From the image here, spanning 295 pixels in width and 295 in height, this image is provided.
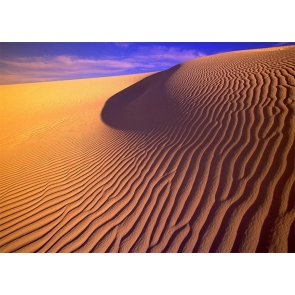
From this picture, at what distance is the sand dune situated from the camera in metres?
2.16

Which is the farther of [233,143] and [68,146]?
[68,146]

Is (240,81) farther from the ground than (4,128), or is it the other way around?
(240,81)

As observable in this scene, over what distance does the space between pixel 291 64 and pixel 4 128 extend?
1260 centimetres

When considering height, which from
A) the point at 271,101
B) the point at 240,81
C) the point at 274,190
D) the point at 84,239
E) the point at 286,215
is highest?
the point at 240,81

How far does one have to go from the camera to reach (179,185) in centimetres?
284

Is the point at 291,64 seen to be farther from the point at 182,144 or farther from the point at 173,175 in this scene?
the point at 173,175

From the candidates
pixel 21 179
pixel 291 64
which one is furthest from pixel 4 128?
pixel 291 64

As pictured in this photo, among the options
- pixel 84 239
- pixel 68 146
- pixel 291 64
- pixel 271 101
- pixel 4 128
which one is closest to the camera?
pixel 84 239

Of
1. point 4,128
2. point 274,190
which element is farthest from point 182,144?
point 4,128

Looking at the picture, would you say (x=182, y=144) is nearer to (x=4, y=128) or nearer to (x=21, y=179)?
(x=21, y=179)

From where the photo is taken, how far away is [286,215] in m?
2.00

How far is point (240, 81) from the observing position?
17.1ft

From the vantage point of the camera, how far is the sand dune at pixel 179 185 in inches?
85.0

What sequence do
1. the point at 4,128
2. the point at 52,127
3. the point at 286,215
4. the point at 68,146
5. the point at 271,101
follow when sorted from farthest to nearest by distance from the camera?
the point at 4,128 → the point at 52,127 → the point at 68,146 → the point at 271,101 → the point at 286,215
